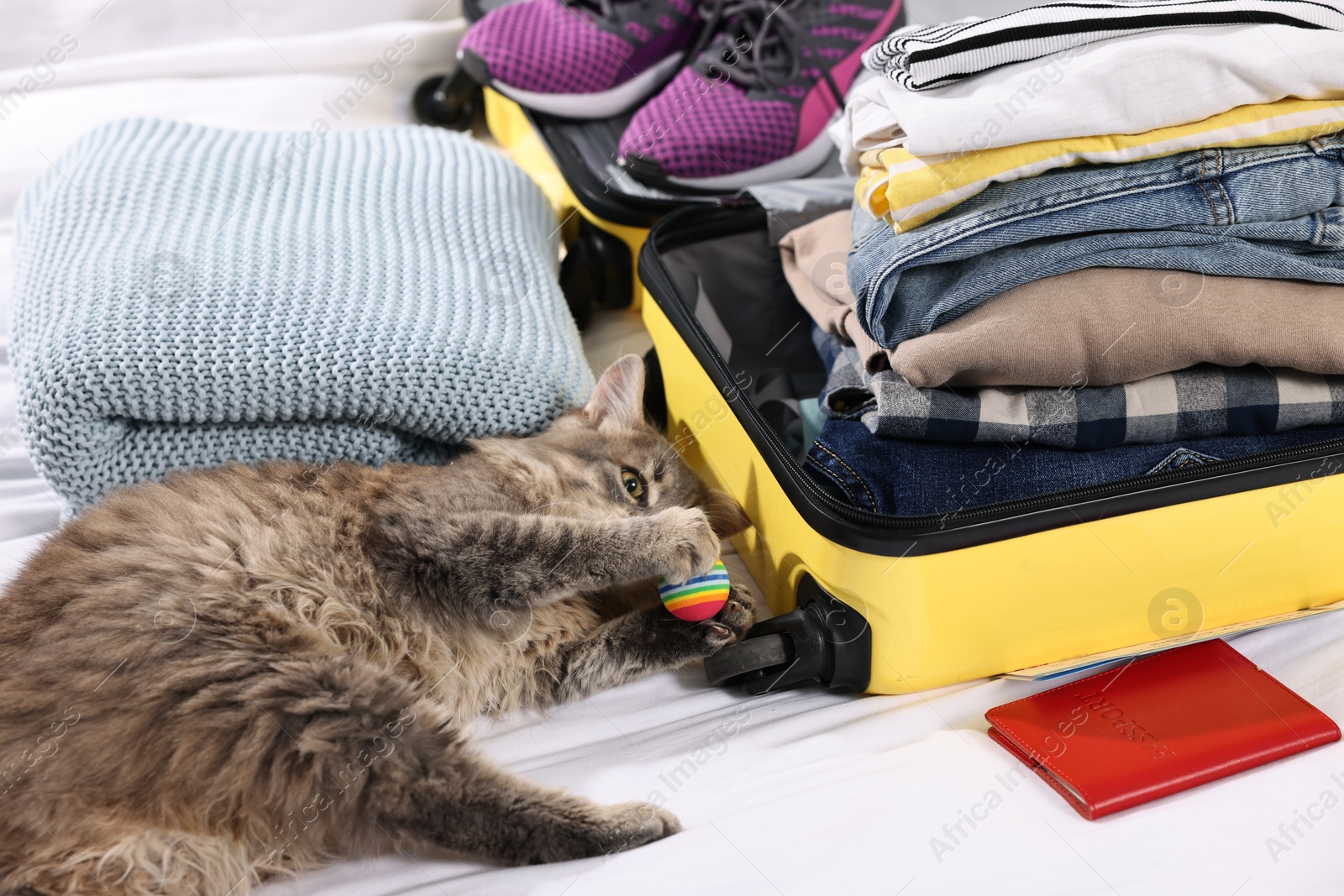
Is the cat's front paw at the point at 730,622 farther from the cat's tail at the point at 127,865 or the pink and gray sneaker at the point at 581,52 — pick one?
the pink and gray sneaker at the point at 581,52

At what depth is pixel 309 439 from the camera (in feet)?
4.21

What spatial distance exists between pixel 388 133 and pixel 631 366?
81cm

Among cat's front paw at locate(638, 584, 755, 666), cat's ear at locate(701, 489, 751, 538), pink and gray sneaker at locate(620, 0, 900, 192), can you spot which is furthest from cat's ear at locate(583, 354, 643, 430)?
pink and gray sneaker at locate(620, 0, 900, 192)

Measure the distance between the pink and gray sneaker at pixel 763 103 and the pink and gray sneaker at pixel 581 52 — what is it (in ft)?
0.60

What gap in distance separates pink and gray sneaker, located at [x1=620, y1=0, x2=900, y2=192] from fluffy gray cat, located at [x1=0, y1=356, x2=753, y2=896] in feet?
2.52

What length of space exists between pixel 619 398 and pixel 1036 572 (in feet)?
2.05

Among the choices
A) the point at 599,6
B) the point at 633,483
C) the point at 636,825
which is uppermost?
the point at 599,6

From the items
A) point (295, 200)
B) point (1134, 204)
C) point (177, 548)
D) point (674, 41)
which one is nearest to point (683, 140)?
point (674, 41)

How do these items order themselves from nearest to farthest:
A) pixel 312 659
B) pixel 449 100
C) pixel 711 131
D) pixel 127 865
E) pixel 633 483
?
pixel 127 865 < pixel 312 659 < pixel 633 483 < pixel 711 131 < pixel 449 100

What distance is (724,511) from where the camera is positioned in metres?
1.40

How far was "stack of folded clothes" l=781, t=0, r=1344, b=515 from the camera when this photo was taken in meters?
1.07

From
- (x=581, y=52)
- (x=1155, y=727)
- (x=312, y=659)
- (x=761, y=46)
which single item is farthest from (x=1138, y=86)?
(x=581, y=52)

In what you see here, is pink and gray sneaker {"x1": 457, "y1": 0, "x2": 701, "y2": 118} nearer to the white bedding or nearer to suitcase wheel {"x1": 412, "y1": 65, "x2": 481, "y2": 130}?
suitcase wheel {"x1": 412, "y1": 65, "x2": 481, "y2": 130}

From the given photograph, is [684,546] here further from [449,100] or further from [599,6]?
[449,100]
